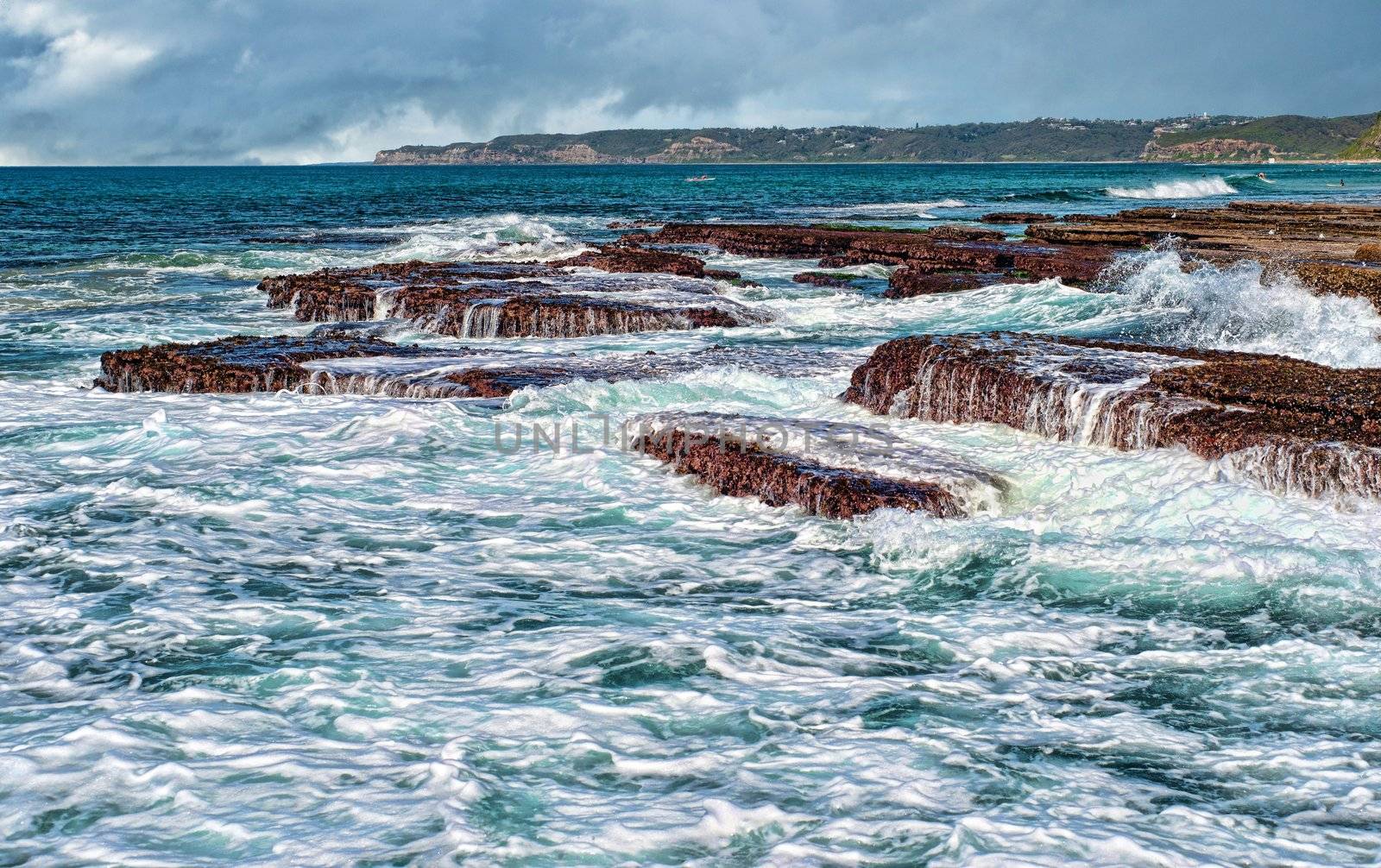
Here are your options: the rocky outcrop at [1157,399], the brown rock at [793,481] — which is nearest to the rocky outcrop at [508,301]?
the rocky outcrop at [1157,399]

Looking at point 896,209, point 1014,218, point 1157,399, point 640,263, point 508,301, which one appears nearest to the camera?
point 1157,399

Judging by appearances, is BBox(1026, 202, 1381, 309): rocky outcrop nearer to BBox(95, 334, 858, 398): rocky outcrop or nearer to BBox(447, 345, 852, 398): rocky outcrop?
BBox(447, 345, 852, 398): rocky outcrop

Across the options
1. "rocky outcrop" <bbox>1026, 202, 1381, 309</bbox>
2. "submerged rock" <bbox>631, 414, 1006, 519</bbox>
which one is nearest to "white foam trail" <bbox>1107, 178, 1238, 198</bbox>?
"rocky outcrop" <bbox>1026, 202, 1381, 309</bbox>

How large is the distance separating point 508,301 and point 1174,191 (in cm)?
7639

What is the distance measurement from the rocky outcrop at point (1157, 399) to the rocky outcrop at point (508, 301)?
6.59 m

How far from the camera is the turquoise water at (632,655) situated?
14.7 feet

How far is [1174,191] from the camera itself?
83000 mm

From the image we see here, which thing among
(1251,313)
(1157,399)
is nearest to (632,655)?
(1157,399)

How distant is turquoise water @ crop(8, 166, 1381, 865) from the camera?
447 centimetres

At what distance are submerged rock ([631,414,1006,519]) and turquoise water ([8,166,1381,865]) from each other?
23 cm

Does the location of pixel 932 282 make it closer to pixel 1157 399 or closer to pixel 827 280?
pixel 827 280

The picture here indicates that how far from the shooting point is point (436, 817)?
448 cm

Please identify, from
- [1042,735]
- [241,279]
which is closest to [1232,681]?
[1042,735]

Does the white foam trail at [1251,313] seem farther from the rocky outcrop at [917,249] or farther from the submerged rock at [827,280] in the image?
the submerged rock at [827,280]
